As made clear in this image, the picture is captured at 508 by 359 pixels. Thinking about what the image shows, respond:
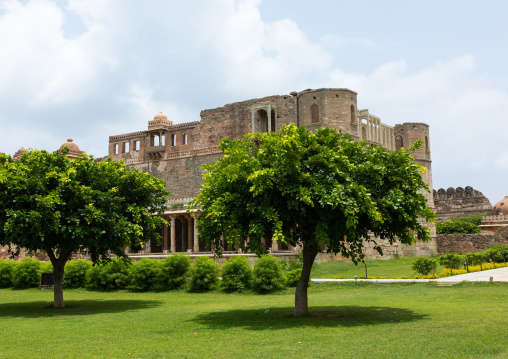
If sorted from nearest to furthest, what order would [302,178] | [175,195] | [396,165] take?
[302,178] → [396,165] → [175,195]

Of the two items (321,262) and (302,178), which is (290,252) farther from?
(302,178)

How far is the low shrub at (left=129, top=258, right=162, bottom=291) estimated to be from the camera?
90.0ft

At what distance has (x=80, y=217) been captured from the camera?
18906 millimetres

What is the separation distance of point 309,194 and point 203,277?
13.8 meters

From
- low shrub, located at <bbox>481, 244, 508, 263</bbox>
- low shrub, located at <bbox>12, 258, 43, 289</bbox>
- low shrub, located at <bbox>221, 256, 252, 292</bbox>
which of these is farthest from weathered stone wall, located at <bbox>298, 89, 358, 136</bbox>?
low shrub, located at <bbox>12, 258, 43, 289</bbox>

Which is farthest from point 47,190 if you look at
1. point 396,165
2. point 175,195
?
point 175,195

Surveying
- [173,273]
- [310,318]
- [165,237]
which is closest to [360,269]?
[173,273]

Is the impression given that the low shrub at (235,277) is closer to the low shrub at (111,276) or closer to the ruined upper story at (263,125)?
the low shrub at (111,276)

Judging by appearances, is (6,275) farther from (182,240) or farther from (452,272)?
(452,272)

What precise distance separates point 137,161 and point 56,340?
157 ft

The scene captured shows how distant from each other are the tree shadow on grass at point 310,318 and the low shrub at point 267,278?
694cm

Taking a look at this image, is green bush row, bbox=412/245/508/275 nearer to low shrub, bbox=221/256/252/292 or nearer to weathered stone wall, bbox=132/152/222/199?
low shrub, bbox=221/256/252/292

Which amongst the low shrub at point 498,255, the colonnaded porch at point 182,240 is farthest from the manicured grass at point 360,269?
the colonnaded porch at point 182,240

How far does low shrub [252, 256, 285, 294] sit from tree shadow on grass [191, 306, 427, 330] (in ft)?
22.8
